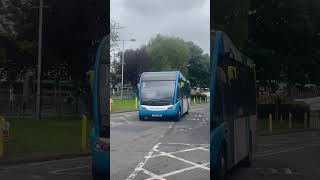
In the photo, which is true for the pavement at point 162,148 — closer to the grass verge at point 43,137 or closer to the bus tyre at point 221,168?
the bus tyre at point 221,168

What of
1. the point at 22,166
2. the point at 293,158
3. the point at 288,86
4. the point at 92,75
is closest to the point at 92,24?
the point at 92,75

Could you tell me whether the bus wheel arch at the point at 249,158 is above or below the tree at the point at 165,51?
below

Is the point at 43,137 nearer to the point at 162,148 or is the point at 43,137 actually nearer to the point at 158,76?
the point at 162,148

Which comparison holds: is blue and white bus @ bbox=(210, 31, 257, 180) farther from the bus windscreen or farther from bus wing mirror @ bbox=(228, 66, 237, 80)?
the bus windscreen

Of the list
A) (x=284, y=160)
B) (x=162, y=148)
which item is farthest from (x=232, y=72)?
(x=162, y=148)

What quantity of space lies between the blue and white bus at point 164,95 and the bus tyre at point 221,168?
0.45 meters

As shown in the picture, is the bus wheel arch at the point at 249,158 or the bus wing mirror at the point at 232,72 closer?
the bus wing mirror at the point at 232,72

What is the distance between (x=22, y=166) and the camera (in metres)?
6.00

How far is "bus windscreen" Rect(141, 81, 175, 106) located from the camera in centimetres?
361

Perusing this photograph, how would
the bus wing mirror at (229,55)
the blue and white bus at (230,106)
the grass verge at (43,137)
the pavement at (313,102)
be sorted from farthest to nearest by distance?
the grass verge at (43,137)
the pavement at (313,102)
the bus wing mirror at (229,55)
the blue and white bus at (230,106)

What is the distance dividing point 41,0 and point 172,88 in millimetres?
2162

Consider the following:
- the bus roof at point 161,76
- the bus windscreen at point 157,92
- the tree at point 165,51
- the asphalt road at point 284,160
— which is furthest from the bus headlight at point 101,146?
the asphalt road at point 284,160

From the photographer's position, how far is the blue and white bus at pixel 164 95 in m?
3.56

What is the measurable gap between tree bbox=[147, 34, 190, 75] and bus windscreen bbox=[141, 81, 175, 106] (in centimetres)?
16
